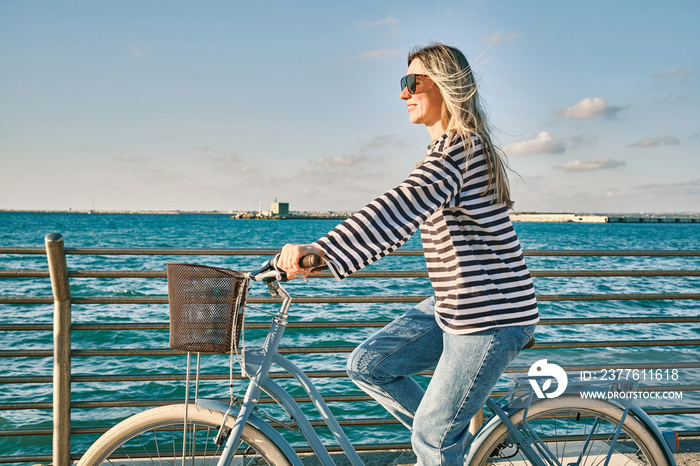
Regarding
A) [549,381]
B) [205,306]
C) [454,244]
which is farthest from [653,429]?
[205,306]

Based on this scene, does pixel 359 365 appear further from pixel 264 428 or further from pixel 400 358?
pixel 264 428

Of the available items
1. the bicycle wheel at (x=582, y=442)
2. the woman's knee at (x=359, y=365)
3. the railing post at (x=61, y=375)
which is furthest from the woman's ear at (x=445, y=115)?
the railing post at (x=61, y=375)

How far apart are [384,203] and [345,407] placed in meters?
7.35

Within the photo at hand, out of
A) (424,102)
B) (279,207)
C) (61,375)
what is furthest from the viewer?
(279,207)

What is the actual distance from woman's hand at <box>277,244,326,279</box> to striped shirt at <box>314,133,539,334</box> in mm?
78

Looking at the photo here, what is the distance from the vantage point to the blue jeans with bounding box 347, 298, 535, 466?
192 cm

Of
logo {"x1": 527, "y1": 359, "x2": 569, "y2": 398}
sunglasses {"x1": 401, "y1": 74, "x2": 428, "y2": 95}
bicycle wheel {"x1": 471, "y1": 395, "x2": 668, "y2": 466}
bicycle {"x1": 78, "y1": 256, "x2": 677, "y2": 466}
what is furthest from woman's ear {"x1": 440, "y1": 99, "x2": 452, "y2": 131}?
bicycle wheel {"x1": 471, "y1": 395, "x2": 668, "y2": 466}

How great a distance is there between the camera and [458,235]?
1902 mm

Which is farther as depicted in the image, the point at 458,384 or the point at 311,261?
the point at 458,384

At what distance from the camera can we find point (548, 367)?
7.45 feet

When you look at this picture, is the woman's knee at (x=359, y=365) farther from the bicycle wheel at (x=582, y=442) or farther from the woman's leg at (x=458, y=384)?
the bicycle wheel at (x=582, y=442)

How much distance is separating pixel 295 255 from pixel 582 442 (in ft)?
5.22

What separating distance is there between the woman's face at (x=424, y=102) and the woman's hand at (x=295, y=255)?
2.23 ft

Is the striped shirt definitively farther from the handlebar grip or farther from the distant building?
the distant building
